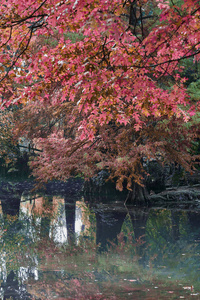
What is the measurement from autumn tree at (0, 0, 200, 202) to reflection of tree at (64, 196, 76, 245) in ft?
5.62

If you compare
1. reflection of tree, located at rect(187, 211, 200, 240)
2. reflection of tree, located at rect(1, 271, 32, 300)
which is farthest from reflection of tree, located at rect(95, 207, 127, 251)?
reflection of tree, located at rect(1, 271, 32, 300)

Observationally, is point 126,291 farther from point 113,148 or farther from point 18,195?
point 18,195

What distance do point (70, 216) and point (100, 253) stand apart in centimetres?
568

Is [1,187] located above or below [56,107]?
below

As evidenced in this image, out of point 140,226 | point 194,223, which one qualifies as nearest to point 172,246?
point 140,226

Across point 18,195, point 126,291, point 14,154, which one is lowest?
point 126,291

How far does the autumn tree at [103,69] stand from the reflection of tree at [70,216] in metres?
1.71

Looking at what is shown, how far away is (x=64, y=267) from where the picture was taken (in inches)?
283

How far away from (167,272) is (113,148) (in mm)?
8392

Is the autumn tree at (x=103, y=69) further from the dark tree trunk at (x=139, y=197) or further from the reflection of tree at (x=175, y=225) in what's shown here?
the reflection of tree at (x=175, y=225)

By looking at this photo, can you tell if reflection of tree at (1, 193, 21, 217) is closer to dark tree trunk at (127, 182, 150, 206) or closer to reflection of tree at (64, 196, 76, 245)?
reflection of tree at (64, 196, 76, 245)

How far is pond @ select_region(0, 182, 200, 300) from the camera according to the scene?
5852 mm

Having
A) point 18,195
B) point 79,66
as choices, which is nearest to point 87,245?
point 79,66

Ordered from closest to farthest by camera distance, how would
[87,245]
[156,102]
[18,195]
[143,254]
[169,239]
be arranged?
[156,102]
[143,254]
[87,245]
[169,239]
[18,195]
